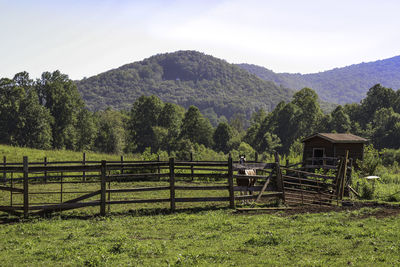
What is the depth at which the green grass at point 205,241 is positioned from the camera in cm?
867

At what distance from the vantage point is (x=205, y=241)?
34.2ft

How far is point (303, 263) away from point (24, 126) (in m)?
77.4

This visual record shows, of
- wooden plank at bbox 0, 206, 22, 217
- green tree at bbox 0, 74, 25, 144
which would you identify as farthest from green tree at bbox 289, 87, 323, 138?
wooden plank at bbox 0, 206, 22, 217

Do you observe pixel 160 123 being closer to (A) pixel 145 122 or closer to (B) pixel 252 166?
(A) pixel 145 122

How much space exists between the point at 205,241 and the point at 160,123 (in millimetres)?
84177

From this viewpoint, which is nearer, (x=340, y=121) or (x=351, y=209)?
(x=351, y=209)

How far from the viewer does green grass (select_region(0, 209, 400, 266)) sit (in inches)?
341

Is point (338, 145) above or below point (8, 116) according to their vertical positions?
below

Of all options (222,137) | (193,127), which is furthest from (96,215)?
(222,137)

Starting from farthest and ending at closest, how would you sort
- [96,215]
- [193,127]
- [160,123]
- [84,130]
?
1. [160,123]
2. [193,127]
3. [84,130]
4. [96,215]

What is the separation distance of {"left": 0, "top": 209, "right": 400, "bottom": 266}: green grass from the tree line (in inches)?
2398

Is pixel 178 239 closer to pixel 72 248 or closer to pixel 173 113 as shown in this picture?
pixel 72 248

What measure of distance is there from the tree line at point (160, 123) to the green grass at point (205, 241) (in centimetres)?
6091

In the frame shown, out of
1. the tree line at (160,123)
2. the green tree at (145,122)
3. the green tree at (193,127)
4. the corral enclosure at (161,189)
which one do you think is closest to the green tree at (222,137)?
the tree line at (160,123)
